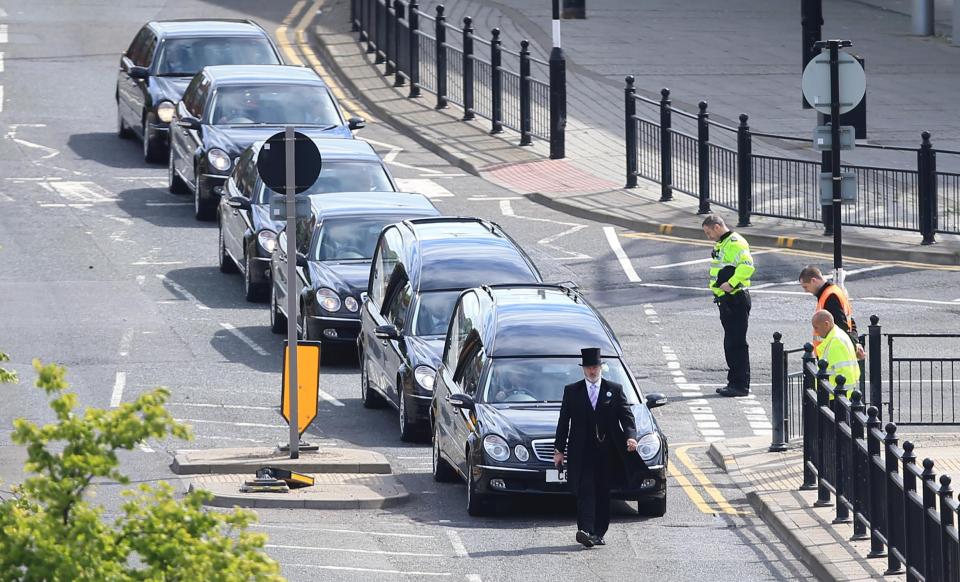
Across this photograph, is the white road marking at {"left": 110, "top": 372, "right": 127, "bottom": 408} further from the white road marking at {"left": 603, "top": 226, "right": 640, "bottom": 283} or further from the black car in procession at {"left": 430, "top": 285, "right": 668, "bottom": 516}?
the white road marking at {"left": 603, "top": 226, "right": 640, "bottom": 283}

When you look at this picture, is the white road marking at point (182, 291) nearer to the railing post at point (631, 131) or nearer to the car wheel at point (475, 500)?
the railing post at point (631, 131)

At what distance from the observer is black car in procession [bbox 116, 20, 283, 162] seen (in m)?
30.4

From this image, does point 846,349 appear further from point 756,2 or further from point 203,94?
point 756,2

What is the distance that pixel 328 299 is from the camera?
20422mm

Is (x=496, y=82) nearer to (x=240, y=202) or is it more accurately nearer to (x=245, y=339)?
(x=240, y=202)

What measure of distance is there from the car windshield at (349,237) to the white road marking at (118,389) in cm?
261

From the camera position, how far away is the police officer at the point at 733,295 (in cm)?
1941

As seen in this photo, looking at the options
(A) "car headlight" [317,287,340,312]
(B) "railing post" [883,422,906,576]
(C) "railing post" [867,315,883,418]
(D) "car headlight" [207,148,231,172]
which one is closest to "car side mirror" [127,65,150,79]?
(D) "car headlight" [207,148,231,172]

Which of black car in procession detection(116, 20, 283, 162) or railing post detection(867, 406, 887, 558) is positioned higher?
black car in procession detection(116, 20, 283, 162)

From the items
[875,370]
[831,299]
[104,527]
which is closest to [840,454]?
[875,370]

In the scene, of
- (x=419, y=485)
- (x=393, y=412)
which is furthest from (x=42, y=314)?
(x=419, y=485)

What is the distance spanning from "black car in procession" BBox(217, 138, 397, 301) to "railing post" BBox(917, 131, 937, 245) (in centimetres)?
714

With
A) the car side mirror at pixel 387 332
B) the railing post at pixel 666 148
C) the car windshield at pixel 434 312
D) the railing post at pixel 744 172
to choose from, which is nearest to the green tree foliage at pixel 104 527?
the car side mirror at pixel 387 332

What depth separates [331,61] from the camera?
38844 mm
